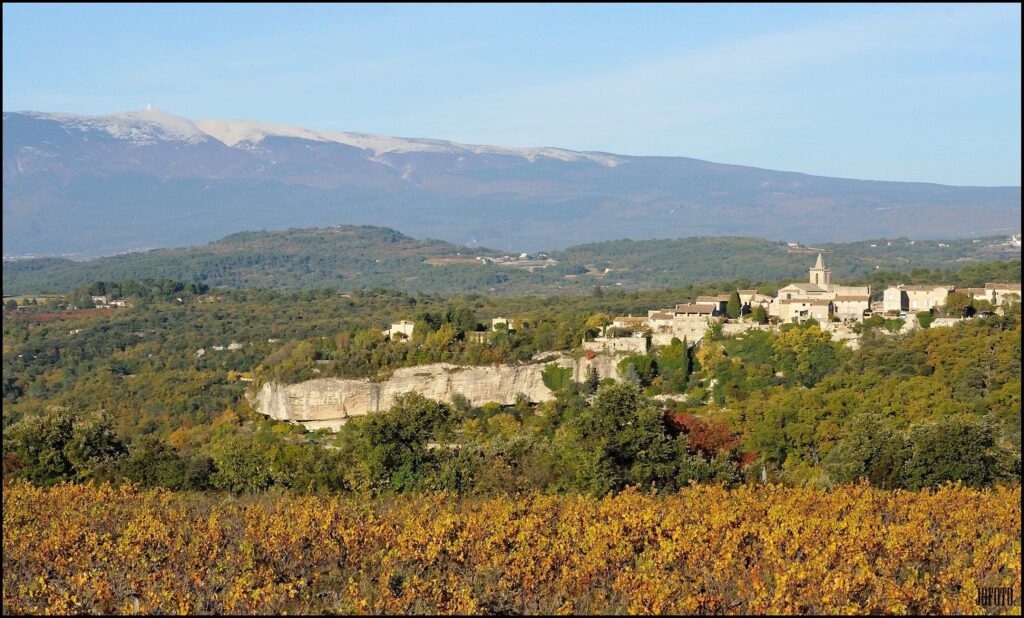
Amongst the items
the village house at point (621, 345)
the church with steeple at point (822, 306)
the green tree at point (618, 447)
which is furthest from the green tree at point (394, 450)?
the church with steeple at point (822, 306)

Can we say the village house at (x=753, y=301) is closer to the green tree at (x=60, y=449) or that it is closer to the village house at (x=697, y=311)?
the village house at (x=697, y=311)

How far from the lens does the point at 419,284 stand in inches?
5162

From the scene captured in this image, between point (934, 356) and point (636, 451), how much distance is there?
13229mm

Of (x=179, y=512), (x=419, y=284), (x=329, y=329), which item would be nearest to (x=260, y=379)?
(x=329, y=329)

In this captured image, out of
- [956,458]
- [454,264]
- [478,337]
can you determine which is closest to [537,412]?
[478,337]

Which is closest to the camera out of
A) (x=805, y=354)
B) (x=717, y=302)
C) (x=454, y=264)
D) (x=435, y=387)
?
(x=805, y=354)

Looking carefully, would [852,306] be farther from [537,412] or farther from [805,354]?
[537,412]

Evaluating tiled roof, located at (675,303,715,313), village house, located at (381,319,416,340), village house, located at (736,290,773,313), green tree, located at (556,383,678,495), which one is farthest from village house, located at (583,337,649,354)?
green tree, located at (556,383,678,495)

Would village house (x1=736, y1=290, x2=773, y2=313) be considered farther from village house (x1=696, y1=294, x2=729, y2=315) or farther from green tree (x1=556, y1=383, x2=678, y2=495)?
green tree (x1=556, y1=383, x2=678, y2=495)

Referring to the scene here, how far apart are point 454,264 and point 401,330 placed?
96.8 metres

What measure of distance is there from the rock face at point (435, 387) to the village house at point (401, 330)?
3.69 meters

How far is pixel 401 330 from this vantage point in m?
46.6

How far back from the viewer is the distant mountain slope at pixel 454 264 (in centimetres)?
12688

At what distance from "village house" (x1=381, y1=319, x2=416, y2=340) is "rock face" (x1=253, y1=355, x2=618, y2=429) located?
3.69 m
